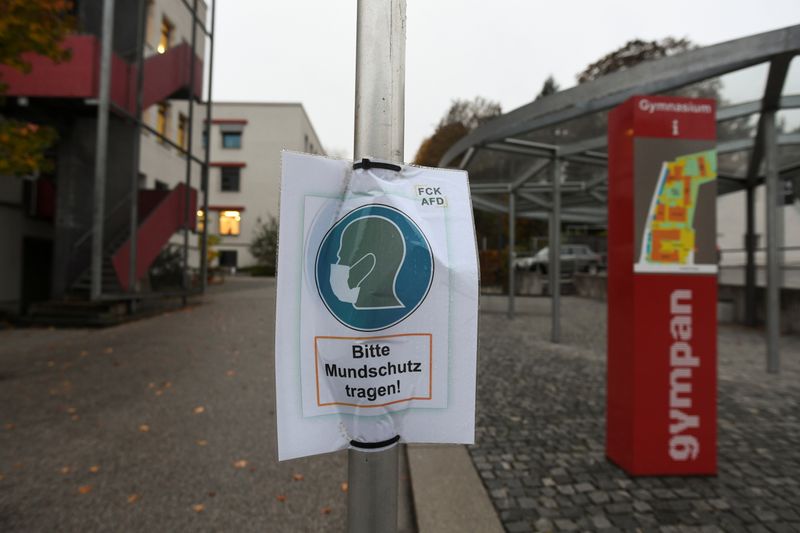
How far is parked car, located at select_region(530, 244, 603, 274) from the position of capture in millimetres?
21812

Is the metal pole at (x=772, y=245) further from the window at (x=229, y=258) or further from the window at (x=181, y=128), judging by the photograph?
the window at (x=229, y=258)

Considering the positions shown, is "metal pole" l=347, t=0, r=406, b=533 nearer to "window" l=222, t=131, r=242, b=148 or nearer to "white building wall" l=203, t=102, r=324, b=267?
"white building wall" l=203, t=102, r=324, b=267

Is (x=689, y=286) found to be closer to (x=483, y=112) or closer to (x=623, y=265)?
(x=623, y=265)

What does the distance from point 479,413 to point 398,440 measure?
10.7 ft

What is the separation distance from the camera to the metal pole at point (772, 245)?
19.2 ft

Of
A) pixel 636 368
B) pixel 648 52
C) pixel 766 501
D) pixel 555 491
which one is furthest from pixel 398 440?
pixel 648 52

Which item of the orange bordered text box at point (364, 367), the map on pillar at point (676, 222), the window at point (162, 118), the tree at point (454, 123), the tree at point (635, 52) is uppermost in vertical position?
the tree at point (635, 52)

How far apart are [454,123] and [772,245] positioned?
24.2 meters

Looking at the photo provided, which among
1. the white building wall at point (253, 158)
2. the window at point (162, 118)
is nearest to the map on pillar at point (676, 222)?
the window at point (162, 118)

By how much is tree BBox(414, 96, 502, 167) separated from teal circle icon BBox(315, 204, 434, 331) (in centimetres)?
2612

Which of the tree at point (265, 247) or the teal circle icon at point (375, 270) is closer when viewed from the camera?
the teal circle icon at point (375, 270)

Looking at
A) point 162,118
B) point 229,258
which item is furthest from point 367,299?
point 229,258

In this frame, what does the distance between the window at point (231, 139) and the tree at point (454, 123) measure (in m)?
15.1

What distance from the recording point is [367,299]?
3.72 feet
